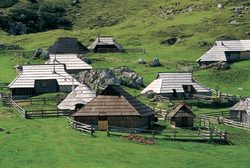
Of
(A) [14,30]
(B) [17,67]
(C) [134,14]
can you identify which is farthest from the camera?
(C) [134,14]

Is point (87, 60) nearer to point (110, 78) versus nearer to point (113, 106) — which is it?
point (110, 78)

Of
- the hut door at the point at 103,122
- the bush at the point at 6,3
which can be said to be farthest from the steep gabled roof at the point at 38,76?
the bush at the point at 6,3

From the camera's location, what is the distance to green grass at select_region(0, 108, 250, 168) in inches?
1976

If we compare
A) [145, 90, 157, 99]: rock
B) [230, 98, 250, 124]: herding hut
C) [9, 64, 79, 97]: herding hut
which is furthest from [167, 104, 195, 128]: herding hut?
[9, 64, 79, 97]: herding hut

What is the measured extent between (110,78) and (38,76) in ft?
31.5

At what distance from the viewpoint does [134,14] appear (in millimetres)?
186375

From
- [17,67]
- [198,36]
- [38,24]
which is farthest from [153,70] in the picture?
[38,24]

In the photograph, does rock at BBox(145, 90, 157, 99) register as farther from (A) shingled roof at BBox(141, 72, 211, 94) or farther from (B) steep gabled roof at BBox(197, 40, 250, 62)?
(B) steep gabled roof at BBox(197, 40, 250, 62)

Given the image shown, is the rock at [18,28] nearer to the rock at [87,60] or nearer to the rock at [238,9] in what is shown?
the rock at [238,9]

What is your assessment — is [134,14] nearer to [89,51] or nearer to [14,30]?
[14,30]

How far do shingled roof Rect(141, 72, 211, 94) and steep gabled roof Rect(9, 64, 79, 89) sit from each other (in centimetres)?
1025

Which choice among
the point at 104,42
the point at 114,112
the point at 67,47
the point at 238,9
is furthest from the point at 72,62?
the point at 238,9

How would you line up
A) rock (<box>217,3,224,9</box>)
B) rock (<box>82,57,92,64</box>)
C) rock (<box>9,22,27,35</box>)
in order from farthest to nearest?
1. rock (<box>217,3,224,9</box>)
2. rock (<box>9,22,27,35</box>)
3. rock (<box>82,57,92,64</box>)

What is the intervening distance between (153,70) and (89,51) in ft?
80.6
